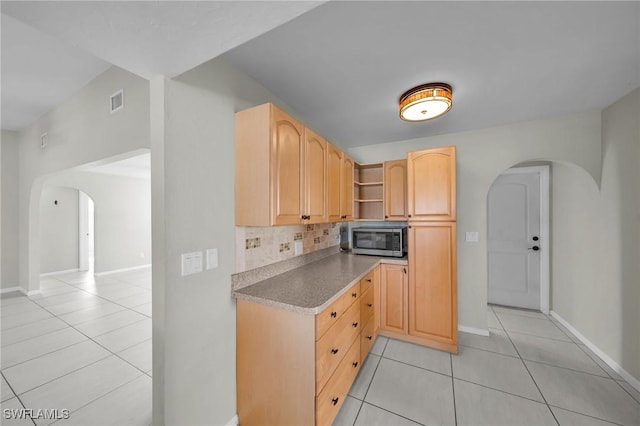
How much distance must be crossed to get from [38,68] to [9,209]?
3233 mm

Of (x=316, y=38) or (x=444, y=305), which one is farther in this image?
(x=444, y=305)

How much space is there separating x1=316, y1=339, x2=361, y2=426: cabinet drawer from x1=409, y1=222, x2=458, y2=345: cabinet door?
0.94m

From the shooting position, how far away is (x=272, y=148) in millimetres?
1497

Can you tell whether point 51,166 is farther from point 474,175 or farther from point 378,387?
point 474,175

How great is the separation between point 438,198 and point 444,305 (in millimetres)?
1116

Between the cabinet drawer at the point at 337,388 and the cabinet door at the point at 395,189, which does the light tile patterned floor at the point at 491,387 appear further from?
the cabinet door at the point at 395,189

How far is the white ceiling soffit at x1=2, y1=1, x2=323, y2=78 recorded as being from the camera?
30.5 inches

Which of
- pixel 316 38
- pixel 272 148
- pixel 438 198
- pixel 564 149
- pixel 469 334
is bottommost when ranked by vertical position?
pixel 469 334

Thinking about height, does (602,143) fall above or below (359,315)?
above

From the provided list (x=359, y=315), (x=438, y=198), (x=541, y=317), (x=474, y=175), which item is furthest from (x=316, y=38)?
(x=541, y=317)

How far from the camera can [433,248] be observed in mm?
2445

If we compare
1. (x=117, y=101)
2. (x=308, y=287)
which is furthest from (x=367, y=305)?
(x=117, y=101)

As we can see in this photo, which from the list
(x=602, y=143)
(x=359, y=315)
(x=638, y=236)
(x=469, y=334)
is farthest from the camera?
(x=469, y=334)

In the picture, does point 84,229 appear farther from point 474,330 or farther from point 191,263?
point 474,330
